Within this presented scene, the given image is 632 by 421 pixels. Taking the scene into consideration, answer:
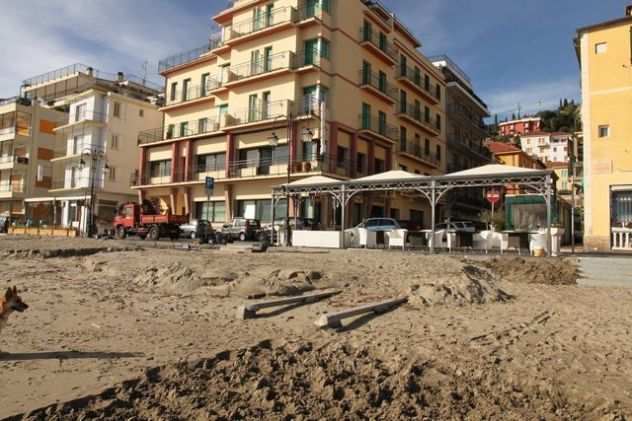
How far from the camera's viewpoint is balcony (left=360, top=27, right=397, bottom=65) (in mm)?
33656

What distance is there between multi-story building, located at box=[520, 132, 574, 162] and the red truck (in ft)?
273

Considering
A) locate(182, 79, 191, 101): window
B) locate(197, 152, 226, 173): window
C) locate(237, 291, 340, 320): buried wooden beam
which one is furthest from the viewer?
locate(182, 79, 191, 101): window

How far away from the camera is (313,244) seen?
21438mm

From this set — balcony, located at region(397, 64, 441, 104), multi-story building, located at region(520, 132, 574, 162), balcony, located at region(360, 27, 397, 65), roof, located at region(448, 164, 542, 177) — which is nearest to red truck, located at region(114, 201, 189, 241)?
roof, located at region(448, 164, 542, 177)

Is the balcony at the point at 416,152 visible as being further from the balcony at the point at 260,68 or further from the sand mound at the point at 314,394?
the sand mound at the point at 314,394

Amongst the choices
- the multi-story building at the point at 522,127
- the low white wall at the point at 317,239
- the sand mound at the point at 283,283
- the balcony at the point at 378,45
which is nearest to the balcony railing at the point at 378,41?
the balcony at the point at 378,45

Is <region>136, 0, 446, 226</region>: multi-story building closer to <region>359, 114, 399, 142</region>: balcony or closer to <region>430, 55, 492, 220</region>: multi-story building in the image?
<region>359, 114, 399, 142</region>: balcony

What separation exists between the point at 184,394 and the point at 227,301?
175 inches

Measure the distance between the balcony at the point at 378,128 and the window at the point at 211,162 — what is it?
10.9 m

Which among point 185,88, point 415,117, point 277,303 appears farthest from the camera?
point 185,88

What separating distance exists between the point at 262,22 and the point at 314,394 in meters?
33.2

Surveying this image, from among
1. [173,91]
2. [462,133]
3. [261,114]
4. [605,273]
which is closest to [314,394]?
[605,273]

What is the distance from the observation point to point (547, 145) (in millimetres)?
97688

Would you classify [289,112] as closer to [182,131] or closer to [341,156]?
[341,156]
